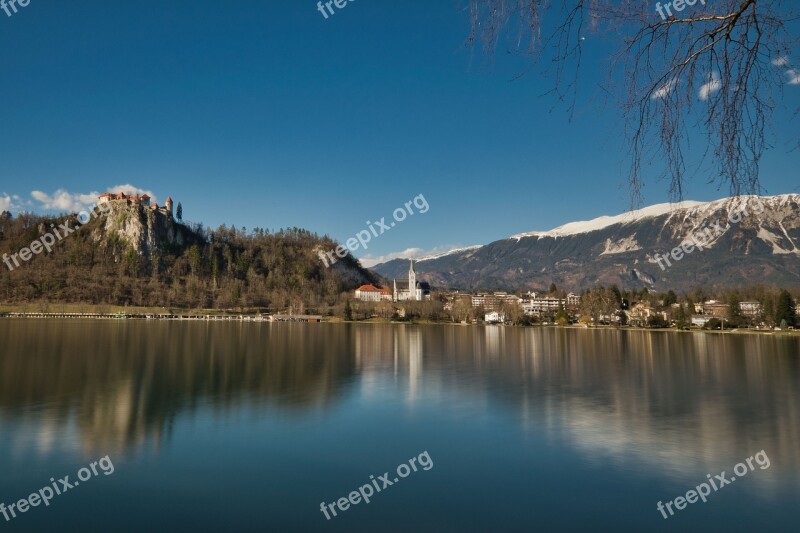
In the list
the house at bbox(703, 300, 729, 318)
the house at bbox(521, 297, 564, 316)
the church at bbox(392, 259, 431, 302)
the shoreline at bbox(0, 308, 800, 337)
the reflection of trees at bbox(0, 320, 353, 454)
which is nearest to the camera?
the reflection of trees at bbox(0, 320, 353, 454)

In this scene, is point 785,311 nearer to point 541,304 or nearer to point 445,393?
point 541,304

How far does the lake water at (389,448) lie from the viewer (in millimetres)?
7734

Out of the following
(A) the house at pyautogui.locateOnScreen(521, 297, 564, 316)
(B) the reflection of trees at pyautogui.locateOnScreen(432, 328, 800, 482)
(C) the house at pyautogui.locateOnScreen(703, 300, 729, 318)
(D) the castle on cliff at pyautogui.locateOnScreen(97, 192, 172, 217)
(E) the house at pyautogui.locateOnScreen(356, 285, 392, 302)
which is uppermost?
(D) the castle on cliff at pyautogui.locateOnScreen(97, 192, 172, 217)

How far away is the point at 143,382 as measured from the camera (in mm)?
18938

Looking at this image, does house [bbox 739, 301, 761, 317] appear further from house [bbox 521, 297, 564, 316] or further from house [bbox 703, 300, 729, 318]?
house [bbox 521, 297, 564, 316]

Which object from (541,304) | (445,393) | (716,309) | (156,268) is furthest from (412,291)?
(445,393)

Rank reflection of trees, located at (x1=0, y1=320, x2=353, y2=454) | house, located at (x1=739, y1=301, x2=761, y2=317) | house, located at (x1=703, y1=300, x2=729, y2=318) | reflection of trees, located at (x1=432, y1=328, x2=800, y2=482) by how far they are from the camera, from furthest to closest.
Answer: house, located at (x1=703, y1=300, x2=729, y2=318)
house, located at (x1=739, y1=301, x2=761, y2=317)
reflection of trees, located at (x1=0, y1=320, x2=353, y2=454)
reflection of trees, located at (x1=432, y1=328, x2=800, y2=482)

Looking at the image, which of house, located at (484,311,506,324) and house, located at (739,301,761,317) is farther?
house, located at (484,311,506,324)

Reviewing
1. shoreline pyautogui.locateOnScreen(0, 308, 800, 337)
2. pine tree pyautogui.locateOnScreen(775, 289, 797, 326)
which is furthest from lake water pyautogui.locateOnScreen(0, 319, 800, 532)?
shoreline pyautogui.locateOnScreen(0, 308, 800, 337)

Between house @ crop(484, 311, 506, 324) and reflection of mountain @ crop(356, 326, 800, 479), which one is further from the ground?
house @ crop(484, 311, 506, 324)

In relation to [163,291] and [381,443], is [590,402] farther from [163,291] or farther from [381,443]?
[163,291]

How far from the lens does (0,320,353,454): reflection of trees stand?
13.2 m

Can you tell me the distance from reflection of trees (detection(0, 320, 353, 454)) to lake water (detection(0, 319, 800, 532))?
4.1 inches

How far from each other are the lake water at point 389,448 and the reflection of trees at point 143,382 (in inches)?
4.1
